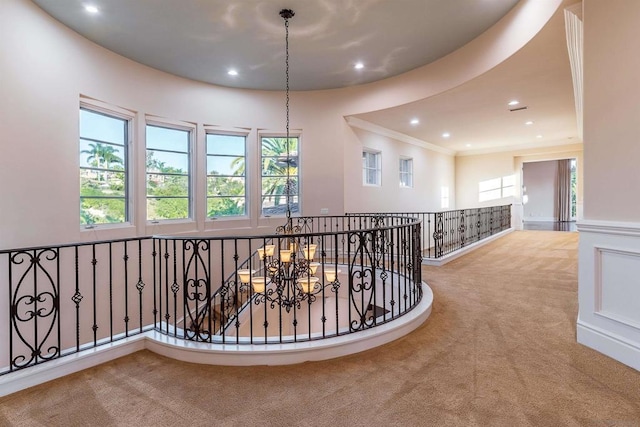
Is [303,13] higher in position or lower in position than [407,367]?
higher

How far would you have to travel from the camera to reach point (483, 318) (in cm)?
341

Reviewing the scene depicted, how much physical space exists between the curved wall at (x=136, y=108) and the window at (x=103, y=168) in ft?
0.69

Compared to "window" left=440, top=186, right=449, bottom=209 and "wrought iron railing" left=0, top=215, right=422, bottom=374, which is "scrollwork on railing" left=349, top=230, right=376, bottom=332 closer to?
"wrought iron railing" left=0, top=215, right=422, bottom=374

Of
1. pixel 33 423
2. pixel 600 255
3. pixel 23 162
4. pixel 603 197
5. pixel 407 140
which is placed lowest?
pixel 33 423

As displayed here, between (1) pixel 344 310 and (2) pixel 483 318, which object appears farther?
(1) pixel 344 310

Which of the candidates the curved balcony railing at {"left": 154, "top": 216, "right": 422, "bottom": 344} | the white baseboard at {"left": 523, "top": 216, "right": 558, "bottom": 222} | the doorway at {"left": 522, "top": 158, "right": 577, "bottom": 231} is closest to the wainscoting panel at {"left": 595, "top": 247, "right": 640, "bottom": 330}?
the curved balcony railing at {"left": 154, "top": 216, "right": 422, "bottom": 344}

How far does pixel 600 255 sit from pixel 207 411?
10.4 ft

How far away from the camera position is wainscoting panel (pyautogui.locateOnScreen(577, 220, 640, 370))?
2.38 m

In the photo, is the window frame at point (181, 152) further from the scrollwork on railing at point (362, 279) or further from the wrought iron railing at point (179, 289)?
the scrollwork on railing at point (362, 279)

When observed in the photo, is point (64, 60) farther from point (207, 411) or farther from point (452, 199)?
point (452, 199)

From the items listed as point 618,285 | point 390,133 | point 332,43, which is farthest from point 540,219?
point 618,285

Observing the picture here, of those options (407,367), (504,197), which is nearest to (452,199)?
(504,197)

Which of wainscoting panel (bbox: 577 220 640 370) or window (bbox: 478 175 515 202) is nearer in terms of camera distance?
wainscoting panel (bbox: 577 220 640 370)

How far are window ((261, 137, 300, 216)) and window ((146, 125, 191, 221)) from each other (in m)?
1.57
